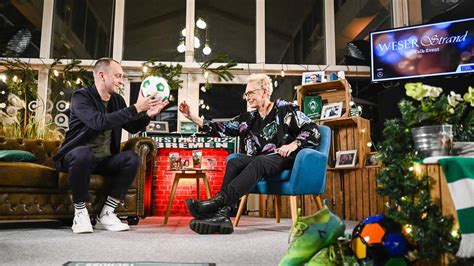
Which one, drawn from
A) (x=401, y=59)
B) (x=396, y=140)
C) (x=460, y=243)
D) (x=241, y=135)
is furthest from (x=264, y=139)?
(x=401, y=59)

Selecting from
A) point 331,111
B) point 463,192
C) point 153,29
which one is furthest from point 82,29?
point 463,192

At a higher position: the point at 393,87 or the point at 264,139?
the point at 393,87

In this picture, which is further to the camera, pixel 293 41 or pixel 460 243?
pixel 293 41

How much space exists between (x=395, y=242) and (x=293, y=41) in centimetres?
451

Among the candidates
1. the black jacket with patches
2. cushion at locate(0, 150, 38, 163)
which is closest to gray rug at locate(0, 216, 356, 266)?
cushion at locate(0, 150, 38, 163)

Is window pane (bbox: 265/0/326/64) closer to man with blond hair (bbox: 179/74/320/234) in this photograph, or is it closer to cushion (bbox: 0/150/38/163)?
man with blond hair (bbox: 179/74/320/234)

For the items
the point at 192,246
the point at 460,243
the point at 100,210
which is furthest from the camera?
the point at 100,210

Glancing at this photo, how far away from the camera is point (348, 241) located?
1315mm

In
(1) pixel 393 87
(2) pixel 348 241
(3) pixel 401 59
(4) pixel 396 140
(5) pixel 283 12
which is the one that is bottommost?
(2) pixel 348 241

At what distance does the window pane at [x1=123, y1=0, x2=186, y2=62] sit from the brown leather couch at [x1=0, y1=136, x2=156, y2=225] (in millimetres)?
2469

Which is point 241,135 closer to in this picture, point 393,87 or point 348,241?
point 348,241

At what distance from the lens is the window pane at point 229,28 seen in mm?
5195

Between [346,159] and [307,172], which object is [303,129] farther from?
[346,159]

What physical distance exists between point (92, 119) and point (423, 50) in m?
3.56
